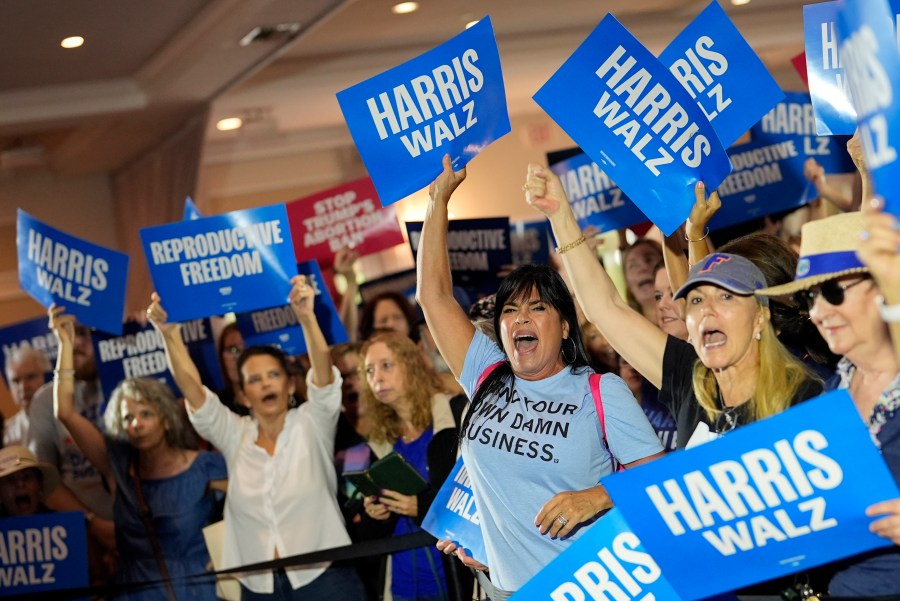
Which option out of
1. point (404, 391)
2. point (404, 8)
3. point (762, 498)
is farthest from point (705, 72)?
point (404, 8)

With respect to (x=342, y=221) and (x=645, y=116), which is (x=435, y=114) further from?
(x=342, y=221)

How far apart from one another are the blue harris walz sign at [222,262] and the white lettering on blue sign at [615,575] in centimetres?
251

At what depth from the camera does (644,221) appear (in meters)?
4.81

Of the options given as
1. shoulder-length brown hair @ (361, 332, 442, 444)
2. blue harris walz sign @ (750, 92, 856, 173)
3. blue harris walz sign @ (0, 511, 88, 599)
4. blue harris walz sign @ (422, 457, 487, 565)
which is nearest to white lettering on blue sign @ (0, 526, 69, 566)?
blue harris walz sign @ (0, 511, 88, 599)

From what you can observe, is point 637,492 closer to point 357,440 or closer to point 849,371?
point 849,371

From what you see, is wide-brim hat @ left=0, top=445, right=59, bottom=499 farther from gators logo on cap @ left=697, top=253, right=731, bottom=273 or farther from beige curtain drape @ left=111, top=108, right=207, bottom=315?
beige curtain drape @ left=111, top=108, right=207, bottom=315

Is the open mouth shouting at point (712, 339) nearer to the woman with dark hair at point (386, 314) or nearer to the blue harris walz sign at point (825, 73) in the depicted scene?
the blue harris walz sign at point (825, 73)

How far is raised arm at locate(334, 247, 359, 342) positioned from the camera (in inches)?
242

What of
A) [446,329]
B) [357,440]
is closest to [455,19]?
[357,440]

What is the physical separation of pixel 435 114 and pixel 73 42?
13.7ft

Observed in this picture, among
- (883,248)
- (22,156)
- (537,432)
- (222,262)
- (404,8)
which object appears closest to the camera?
(883,248)

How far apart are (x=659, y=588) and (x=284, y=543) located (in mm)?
2088

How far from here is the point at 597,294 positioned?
108 inches

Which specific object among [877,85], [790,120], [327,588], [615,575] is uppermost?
[790,120]
